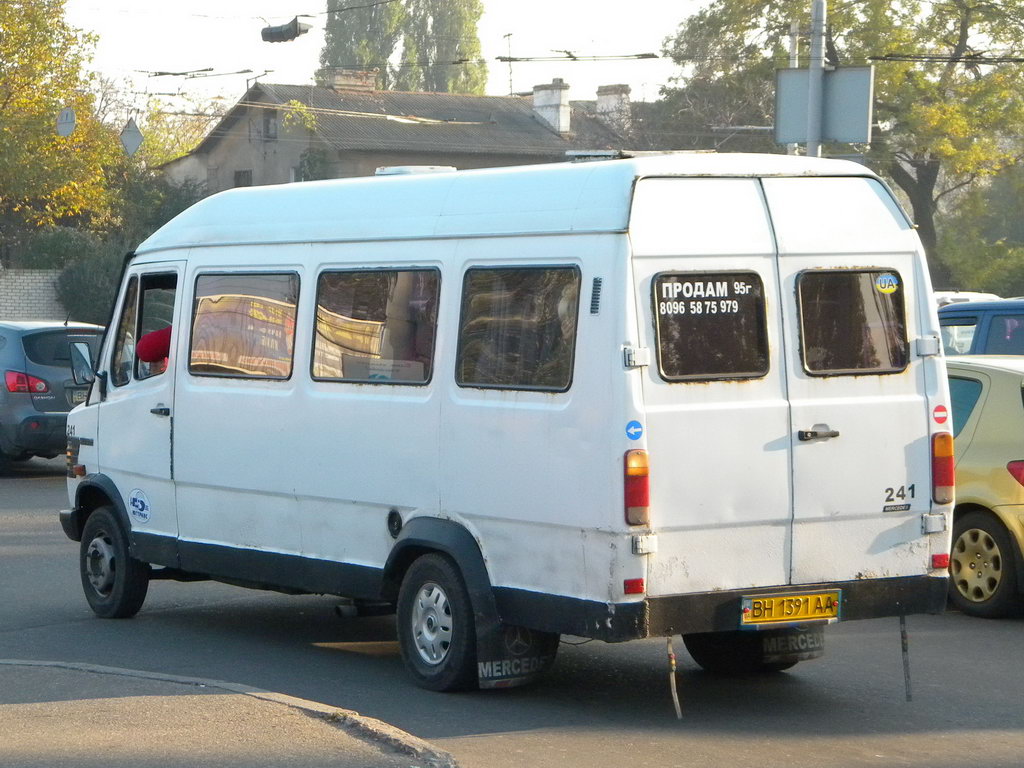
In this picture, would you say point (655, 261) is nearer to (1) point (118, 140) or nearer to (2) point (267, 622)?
(2) point (267, 622)

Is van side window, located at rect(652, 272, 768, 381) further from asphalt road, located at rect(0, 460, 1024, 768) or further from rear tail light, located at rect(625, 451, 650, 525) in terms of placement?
asphalt road, located at rect(0, 460, 1024, 768)

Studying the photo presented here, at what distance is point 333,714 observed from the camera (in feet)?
21.2

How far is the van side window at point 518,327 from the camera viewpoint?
677cm

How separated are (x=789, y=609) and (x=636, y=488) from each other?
0.97 metres

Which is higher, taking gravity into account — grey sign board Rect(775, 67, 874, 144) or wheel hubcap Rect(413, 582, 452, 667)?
grey sign board Rect(775, 67, 874, 144)

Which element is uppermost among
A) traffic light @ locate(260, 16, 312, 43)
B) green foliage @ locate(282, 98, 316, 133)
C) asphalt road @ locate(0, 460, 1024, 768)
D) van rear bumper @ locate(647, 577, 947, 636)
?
green foliage @ locate(282, 98, 316, 133)

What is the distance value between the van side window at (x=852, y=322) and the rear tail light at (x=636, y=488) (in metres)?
1.00

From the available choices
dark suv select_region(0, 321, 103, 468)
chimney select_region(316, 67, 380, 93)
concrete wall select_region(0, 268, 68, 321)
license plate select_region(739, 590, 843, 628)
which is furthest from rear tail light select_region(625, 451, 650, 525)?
chimney select_region(316, 67, 380, 93)

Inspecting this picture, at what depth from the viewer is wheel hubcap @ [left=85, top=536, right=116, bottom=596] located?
9.73 m

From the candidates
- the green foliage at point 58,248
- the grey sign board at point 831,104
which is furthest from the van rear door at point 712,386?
the green foliage at point 58,248

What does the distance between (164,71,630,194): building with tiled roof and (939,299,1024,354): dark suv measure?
43.8 m

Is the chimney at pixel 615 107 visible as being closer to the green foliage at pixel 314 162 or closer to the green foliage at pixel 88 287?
the green foliage at pixel 314 162

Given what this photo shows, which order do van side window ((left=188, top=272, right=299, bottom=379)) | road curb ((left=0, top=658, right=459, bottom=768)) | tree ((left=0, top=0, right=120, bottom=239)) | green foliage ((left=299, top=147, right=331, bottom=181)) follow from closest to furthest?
road curb ((left=0, top=658, right=459, bottom=768))
van side window ((left=188, top=272, right=299, bottom=379))
tree ((left=0, top=0, right=120, bottom=239))
green foliage ((left=299, top=147, right=331, bottom=181))

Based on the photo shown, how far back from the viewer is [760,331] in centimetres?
689
